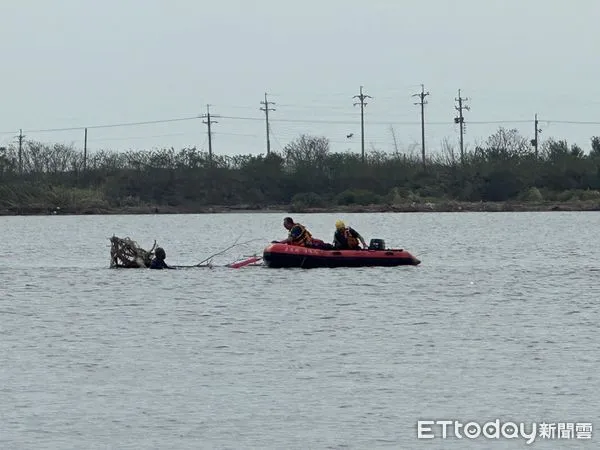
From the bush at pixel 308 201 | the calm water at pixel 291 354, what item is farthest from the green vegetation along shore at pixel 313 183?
the calm water at pixel 291 354

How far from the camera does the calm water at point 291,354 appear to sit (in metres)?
19.6

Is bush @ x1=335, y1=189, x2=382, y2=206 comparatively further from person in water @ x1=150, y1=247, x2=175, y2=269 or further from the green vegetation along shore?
person in water @ x1=150, y1=247, x2=175, y2=269

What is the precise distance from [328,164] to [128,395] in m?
104

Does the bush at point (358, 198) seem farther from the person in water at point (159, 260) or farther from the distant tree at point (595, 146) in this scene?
the person in water at point (159, 260)

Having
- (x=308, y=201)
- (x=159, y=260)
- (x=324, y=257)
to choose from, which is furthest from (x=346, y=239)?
(x=308, y=201)

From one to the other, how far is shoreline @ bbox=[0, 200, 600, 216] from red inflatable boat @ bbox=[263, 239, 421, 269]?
235ft

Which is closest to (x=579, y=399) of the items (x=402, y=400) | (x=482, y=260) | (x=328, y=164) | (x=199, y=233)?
(x=402, y=400)

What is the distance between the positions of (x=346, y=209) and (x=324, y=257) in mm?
74981

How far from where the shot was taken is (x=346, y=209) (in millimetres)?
116000

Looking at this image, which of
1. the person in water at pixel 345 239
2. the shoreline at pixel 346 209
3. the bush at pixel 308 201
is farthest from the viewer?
the bush at pixel 308 201

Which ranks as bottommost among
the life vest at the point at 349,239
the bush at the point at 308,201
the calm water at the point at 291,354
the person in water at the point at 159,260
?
the calm water at the point at 291,354

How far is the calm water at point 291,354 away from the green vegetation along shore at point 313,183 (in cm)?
6724

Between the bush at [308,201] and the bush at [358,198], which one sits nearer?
the bush at [308,201]

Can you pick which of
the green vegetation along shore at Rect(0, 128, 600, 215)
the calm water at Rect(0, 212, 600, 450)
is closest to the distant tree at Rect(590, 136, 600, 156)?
the green vegetation along shore at Rect(0, 128, 600, 215)
